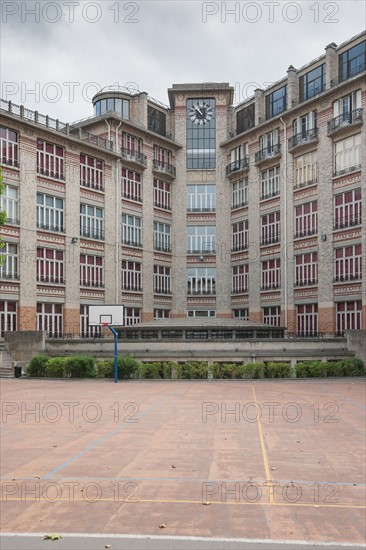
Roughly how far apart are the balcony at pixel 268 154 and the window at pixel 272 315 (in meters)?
12.9

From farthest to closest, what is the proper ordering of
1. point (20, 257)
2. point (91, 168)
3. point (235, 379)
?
point (91, 168)
point (20, 257)
point (235, 379)

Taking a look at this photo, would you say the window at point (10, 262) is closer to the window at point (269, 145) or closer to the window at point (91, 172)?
the window at point (91, 172)

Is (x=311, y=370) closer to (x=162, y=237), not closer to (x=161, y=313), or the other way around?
(x=161, y=313)

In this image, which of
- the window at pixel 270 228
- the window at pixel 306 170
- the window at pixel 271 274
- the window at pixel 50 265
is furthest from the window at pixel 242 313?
the window at pixel 50 265

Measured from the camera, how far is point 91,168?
46.9 meters

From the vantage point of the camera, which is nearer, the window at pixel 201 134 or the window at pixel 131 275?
the window at pixel 131 275

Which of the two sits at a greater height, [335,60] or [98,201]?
[335,60]

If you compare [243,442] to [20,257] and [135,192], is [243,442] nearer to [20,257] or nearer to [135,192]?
[20,257]

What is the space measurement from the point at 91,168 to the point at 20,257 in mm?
10697

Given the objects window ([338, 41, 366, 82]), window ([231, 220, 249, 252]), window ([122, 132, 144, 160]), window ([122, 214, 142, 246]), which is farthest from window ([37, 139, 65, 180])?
window ([338, 41, 366, 82])

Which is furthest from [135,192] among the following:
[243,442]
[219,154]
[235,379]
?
[243,442]

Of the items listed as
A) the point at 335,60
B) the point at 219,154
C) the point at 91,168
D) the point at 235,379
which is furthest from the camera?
the point at 219,154

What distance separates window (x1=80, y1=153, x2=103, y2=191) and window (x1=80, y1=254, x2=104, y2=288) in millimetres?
6028

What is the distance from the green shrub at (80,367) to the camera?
32.1m
